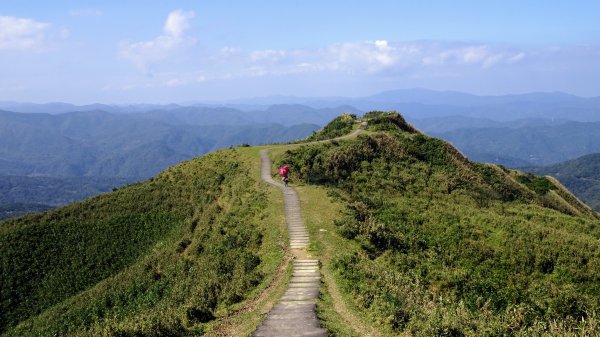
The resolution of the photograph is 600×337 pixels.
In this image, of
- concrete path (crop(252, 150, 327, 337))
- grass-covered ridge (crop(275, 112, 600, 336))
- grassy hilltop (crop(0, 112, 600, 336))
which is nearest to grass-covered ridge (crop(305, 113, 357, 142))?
grassy hilltop (crop(0, 112, 600, 336))

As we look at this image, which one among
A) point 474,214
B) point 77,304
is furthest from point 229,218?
point 474,214

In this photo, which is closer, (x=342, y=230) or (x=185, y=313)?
(x=185, y=313)

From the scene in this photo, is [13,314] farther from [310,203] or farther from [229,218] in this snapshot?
[310,203]

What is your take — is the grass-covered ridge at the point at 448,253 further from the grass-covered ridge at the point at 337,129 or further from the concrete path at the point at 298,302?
the grass-covered ridge at the point at 337,129

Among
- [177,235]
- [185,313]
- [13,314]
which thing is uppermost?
[185,313]

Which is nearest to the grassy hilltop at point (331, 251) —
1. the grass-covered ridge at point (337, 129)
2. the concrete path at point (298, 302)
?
the concrete path at point (298, 302)

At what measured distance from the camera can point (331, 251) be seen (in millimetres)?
21688

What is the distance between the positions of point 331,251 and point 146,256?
2055cm

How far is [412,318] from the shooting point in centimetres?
1309

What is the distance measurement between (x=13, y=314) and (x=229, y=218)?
18441mm

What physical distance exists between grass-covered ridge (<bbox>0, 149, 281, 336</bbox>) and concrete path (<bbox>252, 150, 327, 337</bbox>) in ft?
5.16

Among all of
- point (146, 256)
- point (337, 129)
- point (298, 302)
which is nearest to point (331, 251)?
point (298, 302)

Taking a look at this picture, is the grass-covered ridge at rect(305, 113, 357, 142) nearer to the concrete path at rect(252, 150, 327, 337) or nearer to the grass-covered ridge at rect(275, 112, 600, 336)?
the grass-covered ridge at rect(275, 112, 600, 336)

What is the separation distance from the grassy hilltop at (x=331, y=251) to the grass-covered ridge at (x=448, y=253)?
0.10 m
